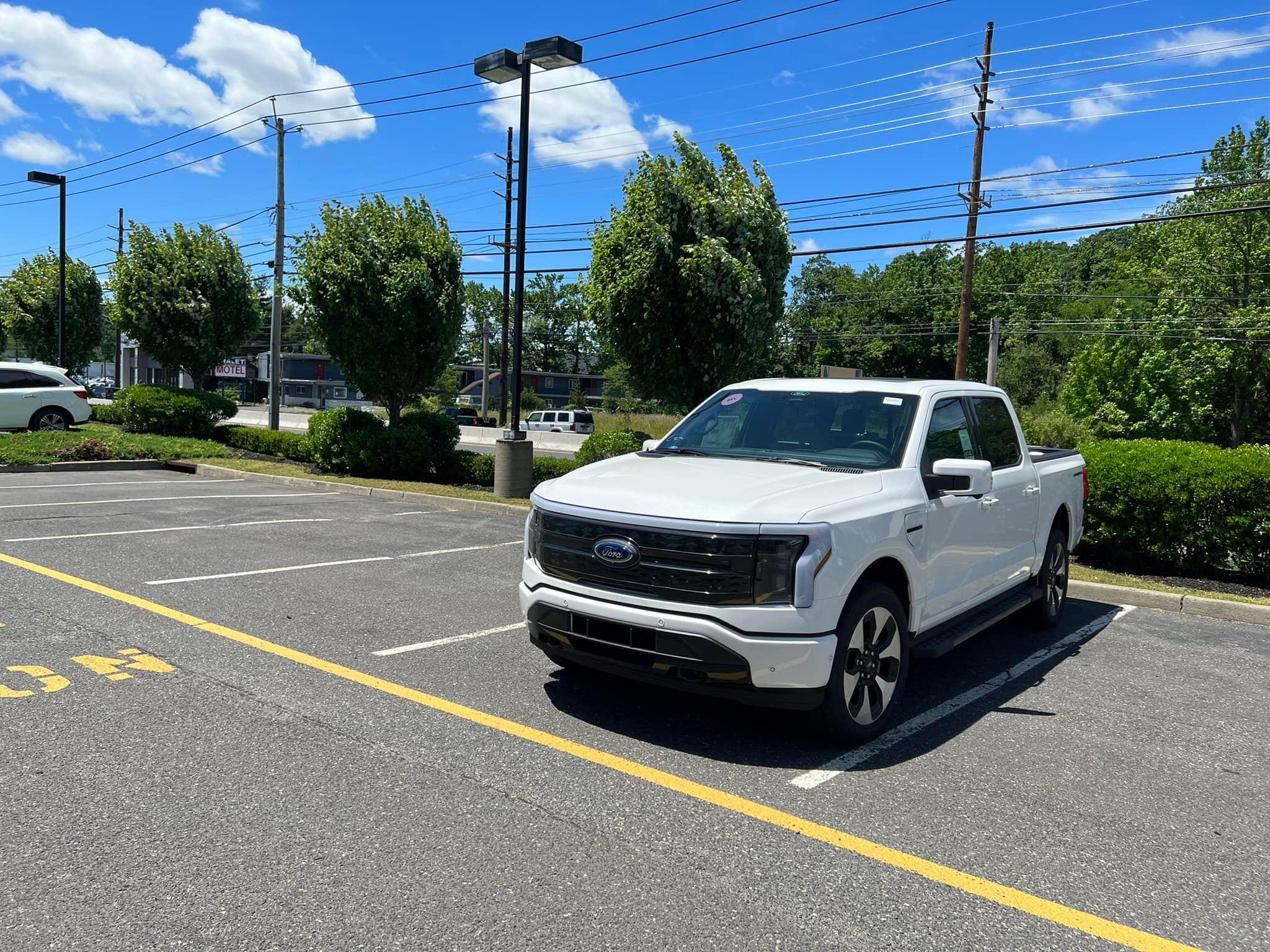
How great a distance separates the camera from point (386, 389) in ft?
57.1

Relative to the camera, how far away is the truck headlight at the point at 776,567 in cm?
418

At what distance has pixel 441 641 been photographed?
6242 millimetres

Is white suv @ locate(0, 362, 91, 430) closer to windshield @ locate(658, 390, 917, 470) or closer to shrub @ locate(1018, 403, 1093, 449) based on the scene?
windshield @ locate(658, 390, 917, 470)

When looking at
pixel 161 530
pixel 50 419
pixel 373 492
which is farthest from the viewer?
pixel 50 419

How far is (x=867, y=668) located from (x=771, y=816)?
3.71ft

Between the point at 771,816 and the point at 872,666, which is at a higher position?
the point at 872,666

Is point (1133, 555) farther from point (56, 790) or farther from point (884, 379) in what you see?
point (56, 790)

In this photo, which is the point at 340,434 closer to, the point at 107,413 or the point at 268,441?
the point at 268,441

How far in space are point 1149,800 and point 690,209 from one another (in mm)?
10692

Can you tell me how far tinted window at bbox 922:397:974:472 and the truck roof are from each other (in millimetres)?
132

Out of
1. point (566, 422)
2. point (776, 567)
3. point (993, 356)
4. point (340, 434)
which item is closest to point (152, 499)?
→ point (340, 434)

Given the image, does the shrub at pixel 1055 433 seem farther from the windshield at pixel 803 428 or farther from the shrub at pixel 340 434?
the windshield at pixel 803 428

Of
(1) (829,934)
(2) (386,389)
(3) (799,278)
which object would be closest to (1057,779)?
(1) (829,934)

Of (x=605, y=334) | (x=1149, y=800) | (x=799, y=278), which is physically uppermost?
(x=799, y=278)
